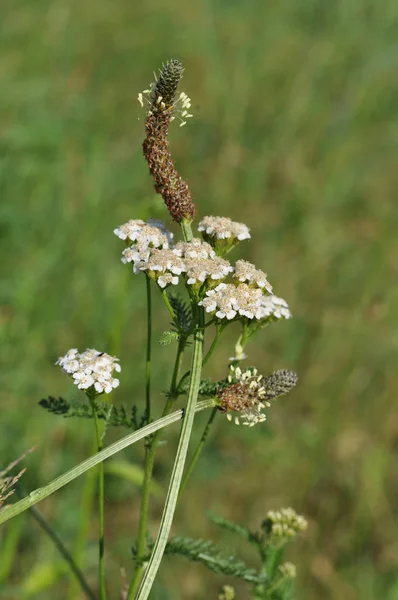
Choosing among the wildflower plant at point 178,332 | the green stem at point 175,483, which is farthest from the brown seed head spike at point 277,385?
the green stem at point 175,483

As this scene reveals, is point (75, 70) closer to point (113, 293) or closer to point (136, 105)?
point (136, 105)

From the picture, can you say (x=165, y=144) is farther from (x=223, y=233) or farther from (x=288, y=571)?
(x=288, y=571)

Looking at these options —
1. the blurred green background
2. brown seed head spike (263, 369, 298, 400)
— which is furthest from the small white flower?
the blurred green background

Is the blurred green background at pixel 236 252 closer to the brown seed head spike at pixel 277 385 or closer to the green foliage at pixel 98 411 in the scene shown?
the green foliage at pixel 98 411

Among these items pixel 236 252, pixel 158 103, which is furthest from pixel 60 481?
pixel 236 252

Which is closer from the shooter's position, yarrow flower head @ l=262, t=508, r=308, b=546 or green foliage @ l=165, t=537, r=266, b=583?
green foliage @ l=165, t=537, r=266, b=583

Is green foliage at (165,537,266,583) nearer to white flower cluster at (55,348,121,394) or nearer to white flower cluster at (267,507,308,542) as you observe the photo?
white flower cluster at (267,507,308,542)
